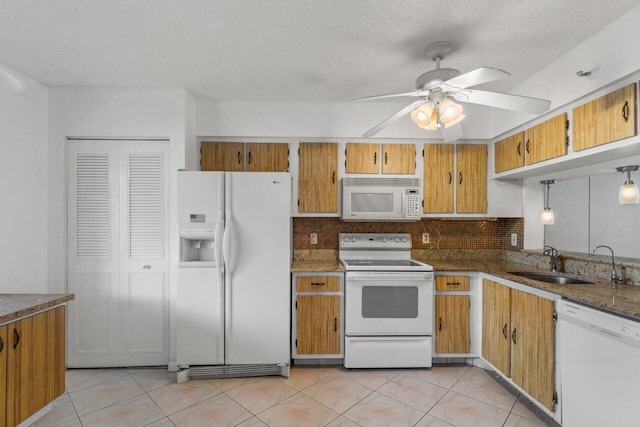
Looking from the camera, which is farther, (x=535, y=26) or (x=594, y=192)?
(x=594, y=192)

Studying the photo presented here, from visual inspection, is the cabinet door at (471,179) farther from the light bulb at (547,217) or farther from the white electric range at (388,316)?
the white electric range at (388,316)

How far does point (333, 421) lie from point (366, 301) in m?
0.97

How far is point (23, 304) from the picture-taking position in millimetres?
1910

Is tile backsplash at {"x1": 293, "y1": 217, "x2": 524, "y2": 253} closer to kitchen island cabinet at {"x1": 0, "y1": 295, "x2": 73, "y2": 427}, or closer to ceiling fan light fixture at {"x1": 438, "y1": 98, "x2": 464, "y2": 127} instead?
ceiling fan light fixture at {"x1": 438, "y1": 98, "x2": 464, "y2": 127}

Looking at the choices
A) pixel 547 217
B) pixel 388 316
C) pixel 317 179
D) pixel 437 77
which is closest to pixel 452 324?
pixel 388 316

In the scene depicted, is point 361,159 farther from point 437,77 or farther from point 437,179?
point 437,77

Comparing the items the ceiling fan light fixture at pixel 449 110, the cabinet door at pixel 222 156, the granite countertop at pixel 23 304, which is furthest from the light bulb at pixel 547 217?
the granite countertop at pixel 23 304

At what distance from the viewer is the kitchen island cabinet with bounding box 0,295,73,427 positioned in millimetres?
1715

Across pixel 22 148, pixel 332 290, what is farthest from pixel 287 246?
pixel 22 148

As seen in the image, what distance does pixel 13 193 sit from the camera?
2.40 meters

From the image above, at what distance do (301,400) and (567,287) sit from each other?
1959 mm

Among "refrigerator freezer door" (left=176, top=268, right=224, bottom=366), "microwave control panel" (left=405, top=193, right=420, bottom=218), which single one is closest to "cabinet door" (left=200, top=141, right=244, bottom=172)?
"refrigerator freezer door" (left=176, top=268, right=224, bottom=366)

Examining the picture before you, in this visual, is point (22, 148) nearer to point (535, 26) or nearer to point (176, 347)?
point (176, 347)

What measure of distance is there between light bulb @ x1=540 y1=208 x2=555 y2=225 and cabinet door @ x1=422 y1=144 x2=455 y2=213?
817 millimetres
